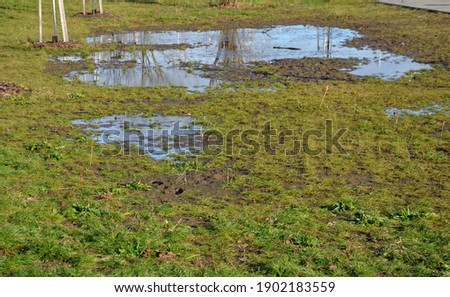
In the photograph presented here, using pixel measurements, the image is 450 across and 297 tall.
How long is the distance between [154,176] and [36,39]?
42.9 feet

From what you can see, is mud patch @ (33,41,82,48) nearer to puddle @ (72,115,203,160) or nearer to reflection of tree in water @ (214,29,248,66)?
reflection of tree in water @ (214,29,248,66)

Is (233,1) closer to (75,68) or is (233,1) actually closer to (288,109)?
(75,68)

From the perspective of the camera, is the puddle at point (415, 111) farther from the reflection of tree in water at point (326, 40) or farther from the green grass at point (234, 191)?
the reflection of tree in water at point (326, 40)

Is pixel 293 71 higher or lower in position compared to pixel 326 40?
lower

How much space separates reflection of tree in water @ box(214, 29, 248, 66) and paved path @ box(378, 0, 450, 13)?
919 centimetres

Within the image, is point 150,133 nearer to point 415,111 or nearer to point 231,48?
point 415,111

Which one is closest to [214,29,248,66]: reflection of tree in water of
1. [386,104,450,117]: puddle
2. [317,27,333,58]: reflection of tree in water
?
[317,27,333,58]: reflection of tree in water

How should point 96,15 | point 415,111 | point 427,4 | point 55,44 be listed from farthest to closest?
point 427,4
point 96,15
point 55,44
point 415,111

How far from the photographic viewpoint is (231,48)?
752 inches

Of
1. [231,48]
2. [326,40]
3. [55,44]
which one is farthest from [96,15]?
[326,40]

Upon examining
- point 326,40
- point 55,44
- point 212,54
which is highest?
point 55,44

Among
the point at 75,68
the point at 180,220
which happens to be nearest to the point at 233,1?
the point at 75,68

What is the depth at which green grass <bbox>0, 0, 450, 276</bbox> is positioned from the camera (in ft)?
18.8

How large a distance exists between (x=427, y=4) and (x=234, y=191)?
78.1 feet
